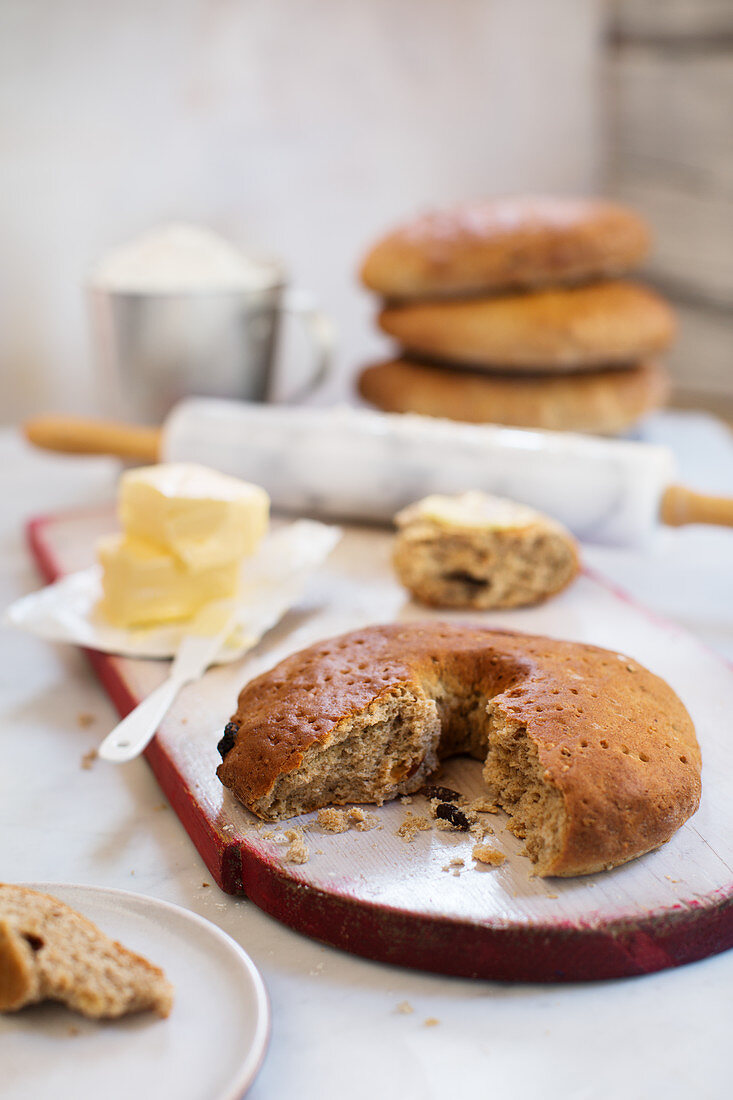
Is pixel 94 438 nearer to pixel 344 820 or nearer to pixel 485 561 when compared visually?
pixel 485 561

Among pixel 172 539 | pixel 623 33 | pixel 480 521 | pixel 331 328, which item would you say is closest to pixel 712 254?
pixel 623 33

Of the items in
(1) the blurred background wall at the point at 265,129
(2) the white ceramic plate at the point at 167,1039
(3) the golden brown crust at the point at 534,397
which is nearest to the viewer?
(2) the white ceramic plate at the point at 167,1039

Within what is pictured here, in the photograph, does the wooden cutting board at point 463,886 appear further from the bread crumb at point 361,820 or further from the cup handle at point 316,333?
the cup handle at point 316,333

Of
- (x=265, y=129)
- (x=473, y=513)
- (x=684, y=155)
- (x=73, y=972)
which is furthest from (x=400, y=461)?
(x=684, y=155)

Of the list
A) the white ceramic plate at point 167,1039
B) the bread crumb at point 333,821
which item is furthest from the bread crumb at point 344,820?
the white ceramic plate at point 167,1039

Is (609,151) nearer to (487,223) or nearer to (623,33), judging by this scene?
(623,33)
